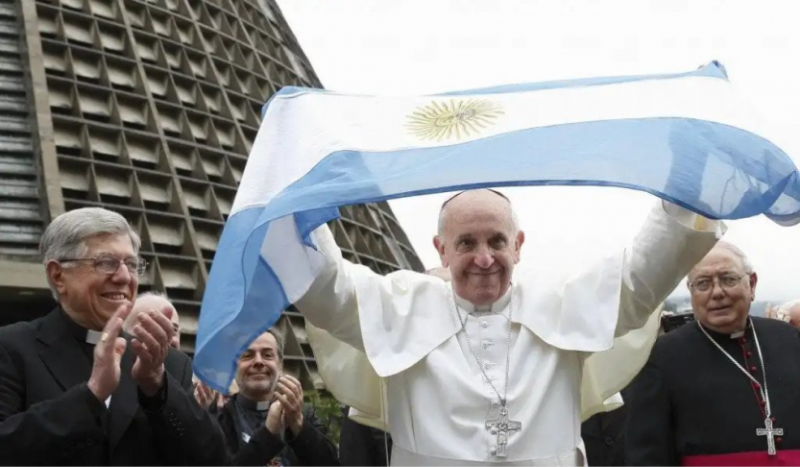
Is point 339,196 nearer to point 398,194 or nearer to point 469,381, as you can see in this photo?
point 398,194

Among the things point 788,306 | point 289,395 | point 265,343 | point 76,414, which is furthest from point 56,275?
point 788,306

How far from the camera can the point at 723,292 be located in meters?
4.91

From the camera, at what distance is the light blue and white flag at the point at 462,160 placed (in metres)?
3.48

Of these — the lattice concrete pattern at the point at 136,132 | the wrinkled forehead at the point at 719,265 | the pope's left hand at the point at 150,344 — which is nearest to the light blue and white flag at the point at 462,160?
the pope's left hand at the point at 150,344

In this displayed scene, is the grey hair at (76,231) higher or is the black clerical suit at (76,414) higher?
the grey hair at (76,231)

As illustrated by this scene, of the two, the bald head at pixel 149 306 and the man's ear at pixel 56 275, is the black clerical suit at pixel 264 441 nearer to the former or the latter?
the bald head at pixel 149 306

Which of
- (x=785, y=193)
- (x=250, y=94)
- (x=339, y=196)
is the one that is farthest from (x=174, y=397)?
(x=250, y=94)

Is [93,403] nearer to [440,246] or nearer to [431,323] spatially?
[431,323]

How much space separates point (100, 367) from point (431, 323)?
120cm

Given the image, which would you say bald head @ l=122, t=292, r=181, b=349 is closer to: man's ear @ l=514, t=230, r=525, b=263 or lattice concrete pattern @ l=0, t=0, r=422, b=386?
man's ear @ l=514, t=230, r=525, b=263

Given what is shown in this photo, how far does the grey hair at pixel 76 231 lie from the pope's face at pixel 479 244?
1260mm

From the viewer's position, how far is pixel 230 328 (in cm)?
349

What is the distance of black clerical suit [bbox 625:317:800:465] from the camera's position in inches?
183

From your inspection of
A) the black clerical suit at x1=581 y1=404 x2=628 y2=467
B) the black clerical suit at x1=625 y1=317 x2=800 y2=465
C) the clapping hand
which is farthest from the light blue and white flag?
the black clerical suit at x1=581 y1=404 x2=628 y2=467
